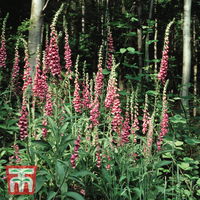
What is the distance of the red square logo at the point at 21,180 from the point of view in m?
2.57

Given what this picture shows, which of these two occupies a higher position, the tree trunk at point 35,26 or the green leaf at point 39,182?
the tree trunk at point 35,26

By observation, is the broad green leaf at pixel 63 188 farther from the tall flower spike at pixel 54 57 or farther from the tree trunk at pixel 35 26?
the tree trunk at pixel 35 26

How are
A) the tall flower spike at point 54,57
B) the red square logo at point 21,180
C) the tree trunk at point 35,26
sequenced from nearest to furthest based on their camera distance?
the red square logo at point 21,180
the tall flower spike at point 54,57
the tree trunk at point 35,26

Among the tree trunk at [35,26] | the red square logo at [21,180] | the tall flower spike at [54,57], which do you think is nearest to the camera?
the red square logo at [21,180]

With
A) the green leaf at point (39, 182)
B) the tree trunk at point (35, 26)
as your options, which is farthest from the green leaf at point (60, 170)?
the tree trunk at point (35, 26)

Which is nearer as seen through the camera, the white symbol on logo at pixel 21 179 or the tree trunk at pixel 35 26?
the white symbol on logo at pixel 21 179

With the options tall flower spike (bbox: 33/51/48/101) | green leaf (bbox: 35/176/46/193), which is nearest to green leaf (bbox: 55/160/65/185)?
green leaf (bbox: 35/176/46/193)

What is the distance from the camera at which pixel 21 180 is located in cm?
260

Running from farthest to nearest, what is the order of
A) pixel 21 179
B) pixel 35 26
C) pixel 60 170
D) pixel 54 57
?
pixel 35 26
pixel 54 57
pixel 60 170
pixel 21 179

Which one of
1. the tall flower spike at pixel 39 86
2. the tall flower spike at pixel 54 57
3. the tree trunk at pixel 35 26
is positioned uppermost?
the tree trunk at pixel 35 26

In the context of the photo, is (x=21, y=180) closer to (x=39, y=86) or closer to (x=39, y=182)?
(x=39, y=182)

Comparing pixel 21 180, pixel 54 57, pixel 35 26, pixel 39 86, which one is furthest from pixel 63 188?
pixel 35 26

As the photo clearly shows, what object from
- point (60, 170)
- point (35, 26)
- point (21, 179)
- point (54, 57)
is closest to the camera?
point (21, 179)

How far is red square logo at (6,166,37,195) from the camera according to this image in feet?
8.43
